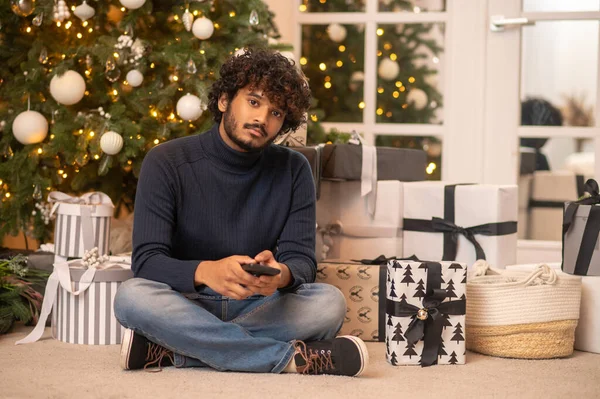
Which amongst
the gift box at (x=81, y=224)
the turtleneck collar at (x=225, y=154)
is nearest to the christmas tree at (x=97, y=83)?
the gift box at (x=81, y=224)

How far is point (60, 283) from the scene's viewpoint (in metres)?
2.40

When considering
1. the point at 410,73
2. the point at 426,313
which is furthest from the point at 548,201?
the point at 426,313

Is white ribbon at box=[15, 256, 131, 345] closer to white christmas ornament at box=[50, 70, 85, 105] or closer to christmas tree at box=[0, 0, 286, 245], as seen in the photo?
christmas tree at box=[0, 0, 286, 245]

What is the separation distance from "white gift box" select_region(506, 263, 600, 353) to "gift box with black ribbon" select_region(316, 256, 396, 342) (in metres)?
0.54

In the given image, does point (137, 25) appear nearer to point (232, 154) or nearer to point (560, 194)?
point (232, 154)

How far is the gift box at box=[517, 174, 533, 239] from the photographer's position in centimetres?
362

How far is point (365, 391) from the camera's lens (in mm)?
1879

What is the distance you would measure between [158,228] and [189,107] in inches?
34.4

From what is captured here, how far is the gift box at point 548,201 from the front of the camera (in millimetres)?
3584

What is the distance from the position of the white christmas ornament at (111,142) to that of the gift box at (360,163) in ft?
2.30

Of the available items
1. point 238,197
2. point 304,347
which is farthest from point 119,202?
point 304,347

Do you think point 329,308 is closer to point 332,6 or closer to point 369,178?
point 369,178

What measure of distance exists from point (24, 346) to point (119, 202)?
3.36 ft

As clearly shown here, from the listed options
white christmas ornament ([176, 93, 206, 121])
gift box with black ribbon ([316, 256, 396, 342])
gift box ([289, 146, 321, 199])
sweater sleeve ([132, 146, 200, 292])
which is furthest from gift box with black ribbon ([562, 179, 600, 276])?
white christmas ornament ([176, 93, 206, 121])
